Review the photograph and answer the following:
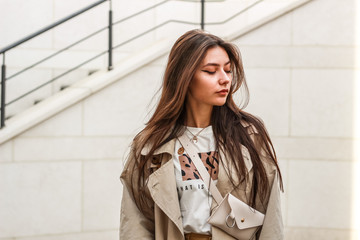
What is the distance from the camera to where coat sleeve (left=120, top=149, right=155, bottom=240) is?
250 centimetres

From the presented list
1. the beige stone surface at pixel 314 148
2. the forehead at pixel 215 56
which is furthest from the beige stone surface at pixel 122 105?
the forehead at pixel 215 56

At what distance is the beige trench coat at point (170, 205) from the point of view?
2340 millimetres

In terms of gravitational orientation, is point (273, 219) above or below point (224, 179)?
below

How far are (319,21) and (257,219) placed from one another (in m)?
4.12

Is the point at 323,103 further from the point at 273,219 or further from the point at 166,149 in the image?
the point at 166,149

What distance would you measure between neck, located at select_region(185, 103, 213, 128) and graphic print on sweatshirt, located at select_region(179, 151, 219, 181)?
0.16 meters

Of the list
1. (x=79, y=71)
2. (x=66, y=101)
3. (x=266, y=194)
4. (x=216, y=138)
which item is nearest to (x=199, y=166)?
(x=216, y=138)

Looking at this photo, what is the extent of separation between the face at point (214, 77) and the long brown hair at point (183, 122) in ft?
0.10

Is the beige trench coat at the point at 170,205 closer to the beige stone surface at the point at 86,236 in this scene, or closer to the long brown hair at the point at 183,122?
the long brown hair at the point at 183,122

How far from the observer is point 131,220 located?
252 centimetres

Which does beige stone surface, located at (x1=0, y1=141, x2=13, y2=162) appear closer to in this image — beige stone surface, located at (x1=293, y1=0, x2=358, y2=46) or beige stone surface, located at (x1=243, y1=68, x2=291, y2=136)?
beige stone surface, located at (x1=243, y1=68, x2=291, y2=136)

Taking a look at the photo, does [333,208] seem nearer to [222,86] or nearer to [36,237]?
[36,237]

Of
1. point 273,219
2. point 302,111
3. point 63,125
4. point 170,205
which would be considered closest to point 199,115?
point 170,205

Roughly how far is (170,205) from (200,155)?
0.27m
